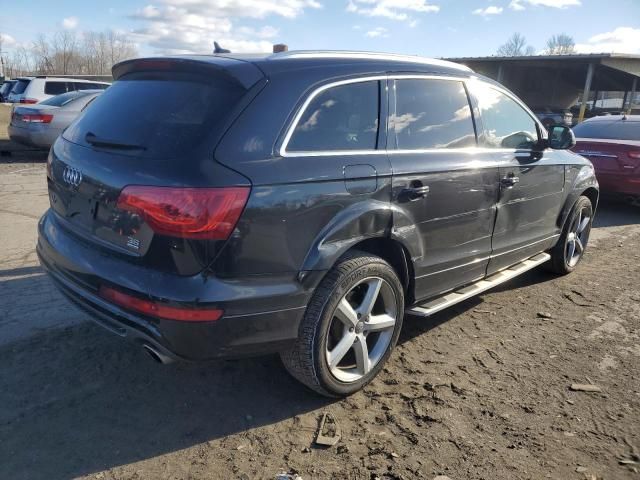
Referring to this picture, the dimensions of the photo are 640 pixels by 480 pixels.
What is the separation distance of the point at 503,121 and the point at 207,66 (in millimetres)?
2509

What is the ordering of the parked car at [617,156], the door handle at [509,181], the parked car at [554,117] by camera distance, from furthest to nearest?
the parked car at [554,117] < the parked car at [617,156] < the door handle at [509,181]

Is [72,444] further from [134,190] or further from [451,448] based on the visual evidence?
[451,448]

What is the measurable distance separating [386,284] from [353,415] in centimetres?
78

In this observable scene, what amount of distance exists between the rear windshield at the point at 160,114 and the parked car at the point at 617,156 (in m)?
7.41

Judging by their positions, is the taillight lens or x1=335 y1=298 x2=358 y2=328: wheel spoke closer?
the taillight lens

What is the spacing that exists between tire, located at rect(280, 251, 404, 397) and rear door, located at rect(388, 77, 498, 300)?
309mm

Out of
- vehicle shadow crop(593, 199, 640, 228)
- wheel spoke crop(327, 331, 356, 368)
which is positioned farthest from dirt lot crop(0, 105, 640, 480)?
vehicle shadow crop(593, 199, 640, 228)

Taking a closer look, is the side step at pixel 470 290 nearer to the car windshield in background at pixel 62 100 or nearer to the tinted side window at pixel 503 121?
the tinted side window at pixel 503 121

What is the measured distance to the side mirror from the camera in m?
4.65

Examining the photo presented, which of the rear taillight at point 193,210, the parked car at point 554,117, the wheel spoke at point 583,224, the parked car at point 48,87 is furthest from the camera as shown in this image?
the parked car at point 554,117

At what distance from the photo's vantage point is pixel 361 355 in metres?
3.15

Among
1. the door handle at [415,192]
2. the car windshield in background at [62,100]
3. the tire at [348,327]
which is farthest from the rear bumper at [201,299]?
the car windshield in background at [62,100]

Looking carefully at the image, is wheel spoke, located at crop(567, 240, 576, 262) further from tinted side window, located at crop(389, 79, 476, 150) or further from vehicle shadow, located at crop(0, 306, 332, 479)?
vehicle shadow, located at crop(0, 306, 332, 479)

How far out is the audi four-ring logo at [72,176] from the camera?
112 inches
